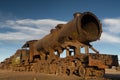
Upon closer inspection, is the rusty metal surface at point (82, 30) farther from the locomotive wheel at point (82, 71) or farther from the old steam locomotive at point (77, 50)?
the locomotive wheel at point (82, 71)

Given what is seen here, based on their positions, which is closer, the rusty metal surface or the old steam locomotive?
the old steam locomotive

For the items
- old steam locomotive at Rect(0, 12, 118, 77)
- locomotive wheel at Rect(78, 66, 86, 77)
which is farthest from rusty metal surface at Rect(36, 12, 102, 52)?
locomotive wheel at Rect(78, 66, 86, 77)

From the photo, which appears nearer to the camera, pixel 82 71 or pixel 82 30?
pixel 82 71

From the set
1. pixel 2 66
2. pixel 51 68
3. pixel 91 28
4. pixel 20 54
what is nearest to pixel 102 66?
pixel 91 28

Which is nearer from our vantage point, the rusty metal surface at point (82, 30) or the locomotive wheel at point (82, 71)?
the locomotive wheel at point (82, 71)

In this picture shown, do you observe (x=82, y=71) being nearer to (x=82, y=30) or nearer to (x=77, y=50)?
(x=77, y=50)

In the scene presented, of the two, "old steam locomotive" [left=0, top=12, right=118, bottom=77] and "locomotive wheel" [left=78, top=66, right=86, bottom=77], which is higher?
"old steam locomotive" [left=0, top=12, right=118, bottom=77]

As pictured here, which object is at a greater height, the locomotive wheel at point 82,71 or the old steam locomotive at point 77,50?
the old steam locomotive at point 77,50

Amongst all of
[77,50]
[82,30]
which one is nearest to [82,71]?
[77,50]

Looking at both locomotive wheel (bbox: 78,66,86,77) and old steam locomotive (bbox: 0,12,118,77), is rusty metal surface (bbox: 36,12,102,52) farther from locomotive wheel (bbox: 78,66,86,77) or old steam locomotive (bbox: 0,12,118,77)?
locomotive wheel (bbox: 78,66,86,77)

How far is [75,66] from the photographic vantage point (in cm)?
1223

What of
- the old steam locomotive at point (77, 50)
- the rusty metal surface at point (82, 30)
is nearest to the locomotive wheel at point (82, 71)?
the old steam locomotive at point (77, 50)

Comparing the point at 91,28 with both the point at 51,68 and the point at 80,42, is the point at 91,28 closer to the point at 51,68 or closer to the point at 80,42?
the point at 80,42

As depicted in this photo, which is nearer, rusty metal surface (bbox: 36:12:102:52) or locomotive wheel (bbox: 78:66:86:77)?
locomotive wheel (bbox: 78:66:86:77)
